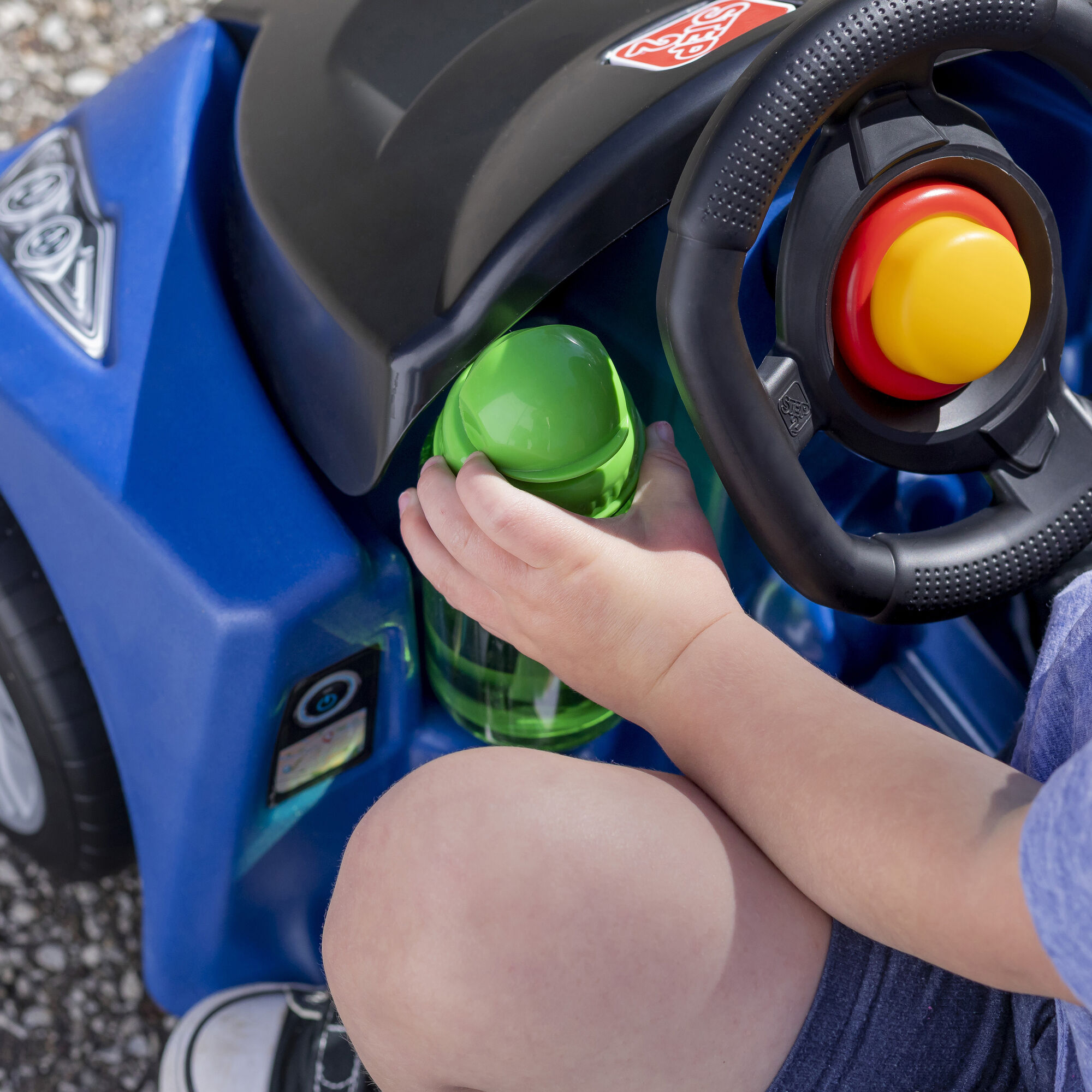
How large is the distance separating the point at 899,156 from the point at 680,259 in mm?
119

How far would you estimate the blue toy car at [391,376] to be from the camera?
51cm

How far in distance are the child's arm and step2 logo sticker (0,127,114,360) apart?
236 mm

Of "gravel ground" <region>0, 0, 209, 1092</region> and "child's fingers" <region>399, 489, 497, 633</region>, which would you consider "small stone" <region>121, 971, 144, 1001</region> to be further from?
"child's fingers" <region>399, 489, 497, 633</region>

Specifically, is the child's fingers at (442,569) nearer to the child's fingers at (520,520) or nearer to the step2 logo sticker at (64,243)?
the child's fingers at (520,520)

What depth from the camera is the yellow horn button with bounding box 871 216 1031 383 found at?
484mm

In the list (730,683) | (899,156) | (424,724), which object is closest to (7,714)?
(424,724)

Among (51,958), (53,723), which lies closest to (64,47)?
(53,723)

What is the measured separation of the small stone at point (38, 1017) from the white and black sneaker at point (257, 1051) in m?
0.13

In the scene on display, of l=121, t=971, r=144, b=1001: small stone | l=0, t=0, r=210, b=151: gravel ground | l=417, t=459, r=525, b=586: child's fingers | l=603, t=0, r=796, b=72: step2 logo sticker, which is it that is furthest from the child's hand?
l=0, t=0, r=210, b=151: gravel ground

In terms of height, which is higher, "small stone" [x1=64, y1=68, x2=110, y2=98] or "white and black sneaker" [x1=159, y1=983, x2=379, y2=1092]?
"small stone" [x1=64, y1=68, x2=110, y2=98]

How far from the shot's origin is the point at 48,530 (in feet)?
2.23

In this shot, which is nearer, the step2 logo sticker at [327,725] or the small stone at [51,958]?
the step2 logo sticker at [327,725]

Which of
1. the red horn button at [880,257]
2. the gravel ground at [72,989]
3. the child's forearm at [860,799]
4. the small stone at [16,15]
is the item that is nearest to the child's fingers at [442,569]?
the child's forearm at [860,799]

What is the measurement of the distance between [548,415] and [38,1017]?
64 centimetres
